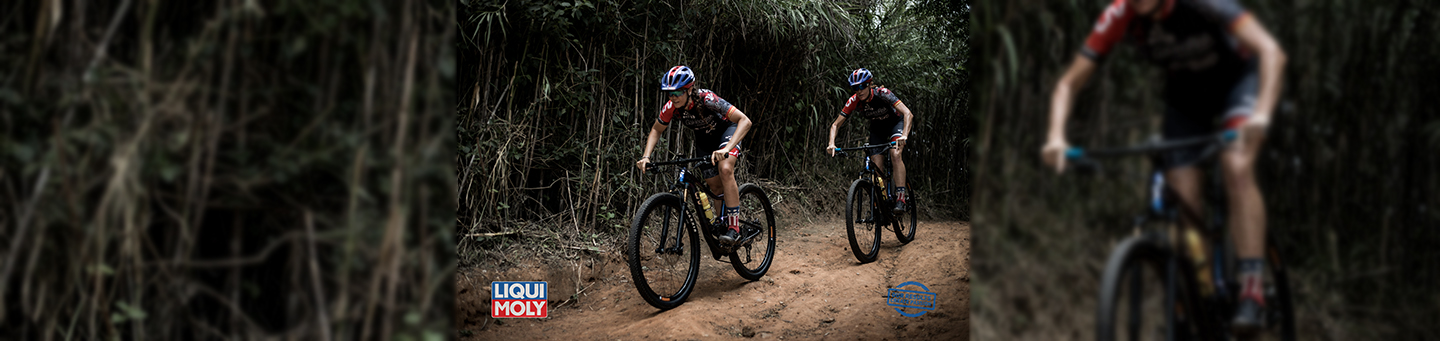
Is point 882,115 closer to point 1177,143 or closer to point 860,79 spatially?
point 860,79

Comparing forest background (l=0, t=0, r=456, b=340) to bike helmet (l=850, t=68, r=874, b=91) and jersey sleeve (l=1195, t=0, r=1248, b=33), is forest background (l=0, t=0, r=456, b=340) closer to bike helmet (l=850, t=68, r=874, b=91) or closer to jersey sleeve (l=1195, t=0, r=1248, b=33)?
jersey sleeve (l=1195, t=0, r=1248, b=33)

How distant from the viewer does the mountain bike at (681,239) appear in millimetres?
3650

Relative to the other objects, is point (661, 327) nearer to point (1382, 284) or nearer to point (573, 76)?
point (573, 76)

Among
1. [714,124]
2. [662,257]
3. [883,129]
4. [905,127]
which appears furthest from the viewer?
[883,129]

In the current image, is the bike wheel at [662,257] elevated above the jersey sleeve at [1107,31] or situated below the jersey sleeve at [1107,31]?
below

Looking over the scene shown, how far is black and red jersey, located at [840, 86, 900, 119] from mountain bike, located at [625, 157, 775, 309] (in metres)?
1.13

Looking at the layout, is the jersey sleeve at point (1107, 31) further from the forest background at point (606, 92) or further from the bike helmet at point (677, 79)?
the forest background at point (606, 92)

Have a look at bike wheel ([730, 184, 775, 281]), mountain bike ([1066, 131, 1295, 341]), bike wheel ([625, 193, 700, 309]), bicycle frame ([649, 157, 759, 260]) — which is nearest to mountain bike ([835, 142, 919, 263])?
bike wheel ([730, 184, 775, 281])

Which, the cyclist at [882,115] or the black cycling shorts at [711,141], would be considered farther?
the cyclist at [882,115]

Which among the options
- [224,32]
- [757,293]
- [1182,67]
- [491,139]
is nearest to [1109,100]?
[1182,67]

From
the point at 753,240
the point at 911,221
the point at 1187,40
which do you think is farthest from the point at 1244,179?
the point at 911,221

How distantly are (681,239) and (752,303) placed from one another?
2.14 ft

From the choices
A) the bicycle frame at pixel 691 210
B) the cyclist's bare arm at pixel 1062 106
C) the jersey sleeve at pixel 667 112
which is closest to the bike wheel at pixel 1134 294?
the cyclist's bare arm at pixel 1062 106

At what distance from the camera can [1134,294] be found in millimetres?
1309
